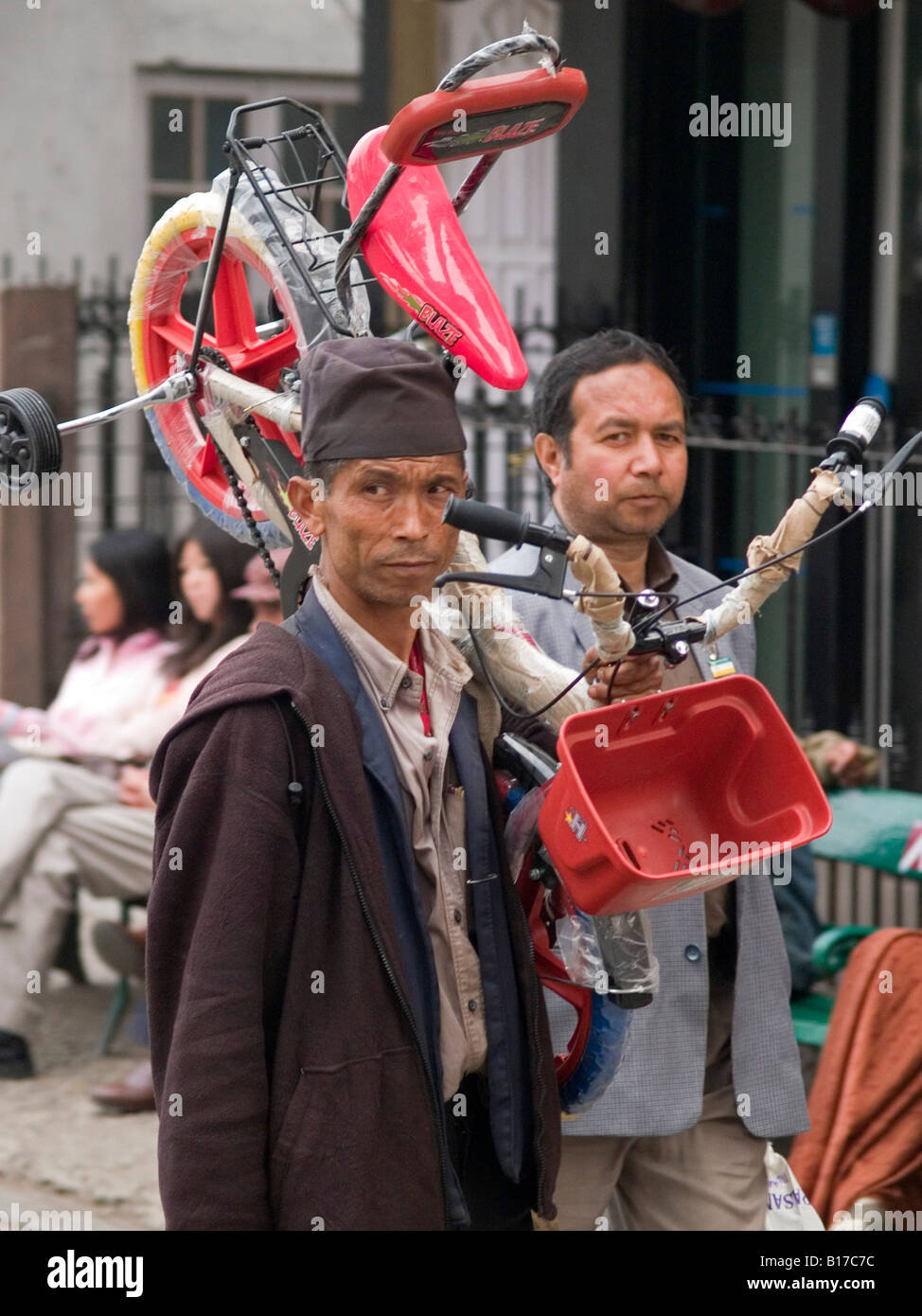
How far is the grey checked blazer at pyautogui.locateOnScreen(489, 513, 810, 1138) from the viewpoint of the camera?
316 centimetres

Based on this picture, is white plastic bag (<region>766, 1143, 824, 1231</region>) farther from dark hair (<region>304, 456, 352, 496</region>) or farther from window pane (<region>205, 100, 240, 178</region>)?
window pane (<region>205, 100, 240, 178</region>)

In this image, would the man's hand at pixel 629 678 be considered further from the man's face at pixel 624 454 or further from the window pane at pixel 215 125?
the window pane at pixel 215 125

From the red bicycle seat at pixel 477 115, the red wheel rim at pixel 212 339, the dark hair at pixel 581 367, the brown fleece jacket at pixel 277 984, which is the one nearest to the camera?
the brown fleece jacket at pixel 277 984

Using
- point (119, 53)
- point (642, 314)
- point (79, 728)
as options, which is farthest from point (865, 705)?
point (119, 53)

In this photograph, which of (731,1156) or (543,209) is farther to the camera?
(543,209)

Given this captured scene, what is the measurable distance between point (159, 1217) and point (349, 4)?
4597 mm

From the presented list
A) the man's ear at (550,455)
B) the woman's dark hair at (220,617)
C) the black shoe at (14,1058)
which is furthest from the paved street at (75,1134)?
the man's ear at (550,455)

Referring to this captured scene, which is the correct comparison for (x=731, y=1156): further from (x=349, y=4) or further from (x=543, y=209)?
(x=349, y=4)

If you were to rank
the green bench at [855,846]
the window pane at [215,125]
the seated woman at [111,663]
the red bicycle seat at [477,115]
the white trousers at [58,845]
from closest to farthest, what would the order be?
1. the red bicycle seat at [477,115]
2. the green bench at [855,846]
3. the white trousers at [58,845]
4. the seated woman at [111,663]
5. the window pane at [215,125]

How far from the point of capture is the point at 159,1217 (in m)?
5.06

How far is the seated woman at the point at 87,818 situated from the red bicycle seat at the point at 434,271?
132 inches

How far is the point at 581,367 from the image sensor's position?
10.8 feet

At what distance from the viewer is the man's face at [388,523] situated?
2.36 metres

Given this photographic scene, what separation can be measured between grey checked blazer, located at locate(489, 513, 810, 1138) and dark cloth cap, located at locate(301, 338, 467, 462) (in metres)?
0.77
